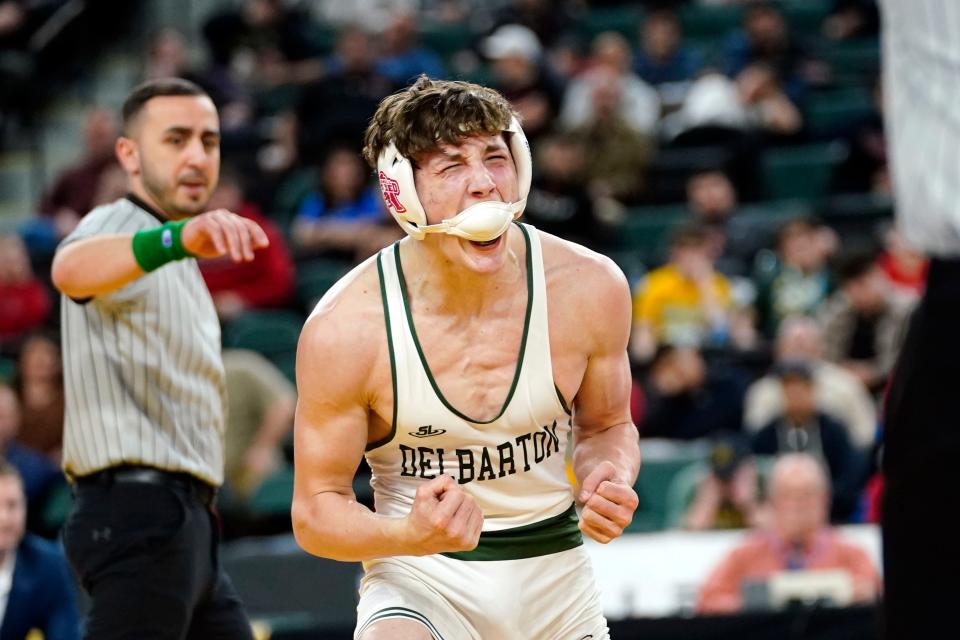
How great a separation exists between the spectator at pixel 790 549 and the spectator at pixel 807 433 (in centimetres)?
133

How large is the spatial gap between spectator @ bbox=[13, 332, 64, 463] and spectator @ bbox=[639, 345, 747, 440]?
3562 millimetres

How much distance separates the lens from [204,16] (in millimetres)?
15406

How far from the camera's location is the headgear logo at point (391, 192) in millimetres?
3750

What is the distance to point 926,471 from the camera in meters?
2.68

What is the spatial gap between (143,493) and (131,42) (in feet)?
36.6

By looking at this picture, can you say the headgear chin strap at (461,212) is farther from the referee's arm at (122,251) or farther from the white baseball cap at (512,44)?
the white baseball cap at (512,44)

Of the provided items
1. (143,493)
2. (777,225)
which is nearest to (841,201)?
(777,225)

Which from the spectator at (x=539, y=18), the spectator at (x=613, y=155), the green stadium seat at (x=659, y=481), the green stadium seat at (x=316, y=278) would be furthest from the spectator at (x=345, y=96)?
the green stadium seat at (x=659, y=481)

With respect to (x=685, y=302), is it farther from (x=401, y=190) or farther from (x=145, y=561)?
(x=401, y=190)

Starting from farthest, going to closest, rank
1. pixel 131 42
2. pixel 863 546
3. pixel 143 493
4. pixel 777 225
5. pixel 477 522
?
pixel 131 42
pixel 777 225
pixel 863 546
pixel 143 493
pixel 477 522

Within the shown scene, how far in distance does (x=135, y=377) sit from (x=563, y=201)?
6894mm

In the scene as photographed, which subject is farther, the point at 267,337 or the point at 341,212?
the point at 341,212

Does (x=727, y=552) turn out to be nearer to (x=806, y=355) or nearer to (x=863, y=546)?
(x=863, y=546)

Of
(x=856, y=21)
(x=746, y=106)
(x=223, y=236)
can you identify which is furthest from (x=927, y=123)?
(x=856, y=21)
